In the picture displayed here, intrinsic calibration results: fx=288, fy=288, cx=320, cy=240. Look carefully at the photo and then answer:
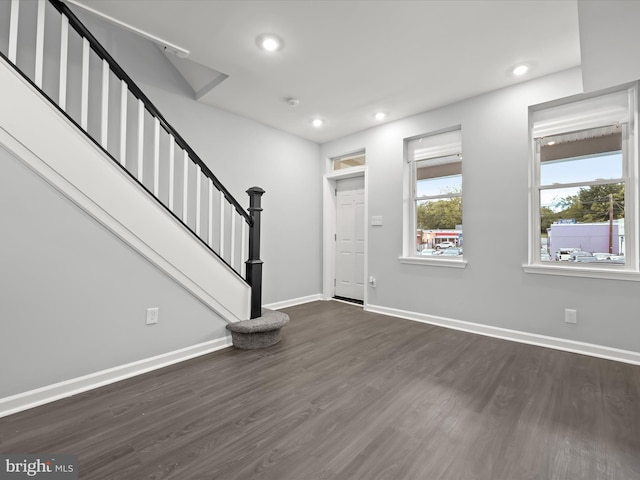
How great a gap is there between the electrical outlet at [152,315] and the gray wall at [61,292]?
0.12ft

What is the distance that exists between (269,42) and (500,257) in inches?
125

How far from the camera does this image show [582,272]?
2738 mm

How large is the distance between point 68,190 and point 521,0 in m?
3.42

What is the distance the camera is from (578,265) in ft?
9.42

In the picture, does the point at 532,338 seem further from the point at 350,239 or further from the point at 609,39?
the point at 350,239

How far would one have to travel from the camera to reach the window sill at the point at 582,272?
8.31 ft

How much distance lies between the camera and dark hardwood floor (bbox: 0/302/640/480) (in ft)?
4.60

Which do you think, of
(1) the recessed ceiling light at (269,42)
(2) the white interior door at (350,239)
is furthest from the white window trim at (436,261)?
(1) the recessed ceiling light at (269,42)

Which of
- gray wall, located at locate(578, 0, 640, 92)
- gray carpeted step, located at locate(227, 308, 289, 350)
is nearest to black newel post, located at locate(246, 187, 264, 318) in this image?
gray carpeted step, located at locate(227, 308, 289, 350)

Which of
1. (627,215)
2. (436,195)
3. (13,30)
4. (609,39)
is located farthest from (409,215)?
(13,30)

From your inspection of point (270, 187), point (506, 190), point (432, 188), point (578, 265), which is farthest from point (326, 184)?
point (578, 265)

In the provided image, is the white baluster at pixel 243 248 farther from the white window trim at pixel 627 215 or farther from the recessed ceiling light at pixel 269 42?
the white window trim at pixel 627 215

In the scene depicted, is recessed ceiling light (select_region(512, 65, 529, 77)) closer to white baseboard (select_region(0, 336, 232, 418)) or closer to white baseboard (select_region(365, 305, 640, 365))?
white baseboard (select_region(365, 305, 640, 365))

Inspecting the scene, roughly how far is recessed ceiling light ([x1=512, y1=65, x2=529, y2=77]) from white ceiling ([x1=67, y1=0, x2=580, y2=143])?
2.2 inches
